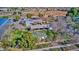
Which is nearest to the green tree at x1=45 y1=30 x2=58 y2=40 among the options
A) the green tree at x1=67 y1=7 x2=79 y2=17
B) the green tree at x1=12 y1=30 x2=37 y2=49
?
the green tree at x1=12 y1=30 x2=37 y2=49

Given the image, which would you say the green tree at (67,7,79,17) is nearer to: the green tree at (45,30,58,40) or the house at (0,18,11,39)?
the green tree at (45,30,58,40)

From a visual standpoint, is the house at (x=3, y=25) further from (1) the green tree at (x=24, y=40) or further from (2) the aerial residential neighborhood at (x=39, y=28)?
(1) the green tree at (x=24, y=40)

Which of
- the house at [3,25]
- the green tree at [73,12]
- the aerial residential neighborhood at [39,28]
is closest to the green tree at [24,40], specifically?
the aerial residential neighborhood at [39,28]

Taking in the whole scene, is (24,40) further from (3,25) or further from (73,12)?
(73,12)

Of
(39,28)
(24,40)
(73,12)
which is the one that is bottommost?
(24,40)

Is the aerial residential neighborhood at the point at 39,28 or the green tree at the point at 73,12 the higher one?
the green tree at the point at 73,12

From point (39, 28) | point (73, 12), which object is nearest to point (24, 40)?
point (39, 28)

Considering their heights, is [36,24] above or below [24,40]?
above
